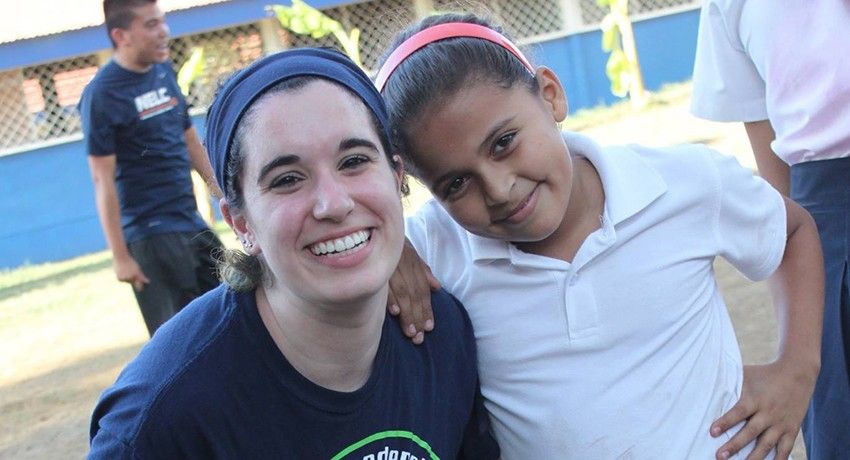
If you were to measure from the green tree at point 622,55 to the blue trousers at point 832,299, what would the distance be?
12.3 m

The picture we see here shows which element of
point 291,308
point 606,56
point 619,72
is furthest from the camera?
point 606,56

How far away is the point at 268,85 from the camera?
1.65 meters

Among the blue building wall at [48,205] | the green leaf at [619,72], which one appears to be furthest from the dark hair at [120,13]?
the green leaf at [619,72]

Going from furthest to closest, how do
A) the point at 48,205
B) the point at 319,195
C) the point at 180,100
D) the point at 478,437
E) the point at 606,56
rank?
1. the point at 606,56
2. the point at 48,205
3. the point at 180,100
4. the point at 478,437
5. the point at 319,195

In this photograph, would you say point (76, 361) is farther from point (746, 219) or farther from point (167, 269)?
point (746, 219)

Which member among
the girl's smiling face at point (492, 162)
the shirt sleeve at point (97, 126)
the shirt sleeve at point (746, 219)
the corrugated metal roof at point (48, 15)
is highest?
the girl's smiling face at point (492, 162)

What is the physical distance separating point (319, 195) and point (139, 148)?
3.32 metres

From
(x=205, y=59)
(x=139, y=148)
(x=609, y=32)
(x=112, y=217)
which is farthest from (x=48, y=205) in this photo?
(x=112, y=217)

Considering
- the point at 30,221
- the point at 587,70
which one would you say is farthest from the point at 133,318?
the point at 587,70

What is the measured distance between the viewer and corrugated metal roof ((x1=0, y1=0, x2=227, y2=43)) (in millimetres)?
14133

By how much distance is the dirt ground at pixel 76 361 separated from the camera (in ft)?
17.1

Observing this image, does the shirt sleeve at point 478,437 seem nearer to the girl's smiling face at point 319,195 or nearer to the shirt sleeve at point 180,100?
the girl's smiling face at point 319,195

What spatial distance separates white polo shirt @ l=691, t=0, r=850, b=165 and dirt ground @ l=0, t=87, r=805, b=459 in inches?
63.6

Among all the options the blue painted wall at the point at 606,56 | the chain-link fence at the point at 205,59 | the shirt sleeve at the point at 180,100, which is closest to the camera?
the shirt sleeve at the point at 180,100
